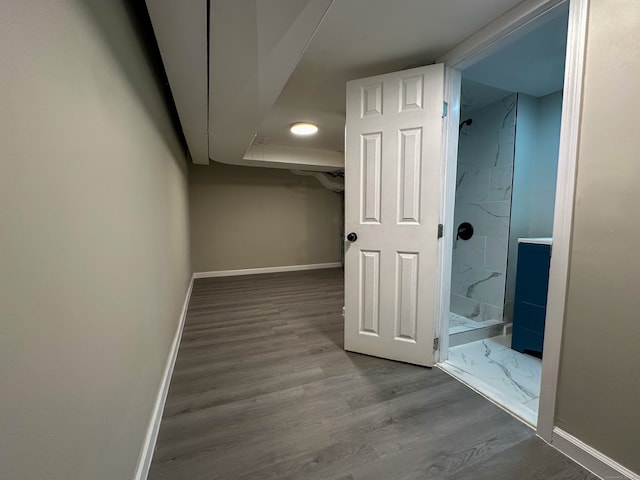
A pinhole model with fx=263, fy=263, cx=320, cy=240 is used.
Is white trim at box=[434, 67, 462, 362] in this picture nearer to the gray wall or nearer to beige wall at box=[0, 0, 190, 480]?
the gray wall

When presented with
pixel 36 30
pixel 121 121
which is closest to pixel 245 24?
pixel 121 121

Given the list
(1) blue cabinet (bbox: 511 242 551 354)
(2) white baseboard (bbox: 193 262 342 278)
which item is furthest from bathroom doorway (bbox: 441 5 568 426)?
(2) white baseboard (bbox: 193 262 342 278)

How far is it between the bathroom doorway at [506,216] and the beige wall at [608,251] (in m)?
0.50

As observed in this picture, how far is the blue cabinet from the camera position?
2072 mm

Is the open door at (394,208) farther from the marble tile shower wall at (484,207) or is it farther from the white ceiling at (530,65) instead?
the marble tile shower wall at (484,207)

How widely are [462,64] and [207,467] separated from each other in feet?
8.67

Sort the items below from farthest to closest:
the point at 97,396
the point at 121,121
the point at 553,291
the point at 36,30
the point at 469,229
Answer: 1. the point at 469,229
2. the point at 553,291
3. the point at 121,121
4. the point at 97,396
5. the point at 36,30

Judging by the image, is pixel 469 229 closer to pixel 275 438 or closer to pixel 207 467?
pixel 275 438

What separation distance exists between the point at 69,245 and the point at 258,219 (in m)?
4.71

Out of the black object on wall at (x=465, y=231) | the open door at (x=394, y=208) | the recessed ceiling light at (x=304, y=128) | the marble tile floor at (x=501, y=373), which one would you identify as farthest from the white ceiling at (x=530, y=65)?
the marble tile floor at (x=501, y=373)

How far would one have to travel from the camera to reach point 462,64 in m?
1.71

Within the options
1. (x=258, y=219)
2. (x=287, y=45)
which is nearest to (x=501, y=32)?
(x=287, y=45)

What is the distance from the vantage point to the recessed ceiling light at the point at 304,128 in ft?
10.5

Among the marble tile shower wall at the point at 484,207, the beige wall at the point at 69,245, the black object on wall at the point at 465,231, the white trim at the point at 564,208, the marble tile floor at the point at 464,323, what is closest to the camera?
the beige wall at the point at 69,245
